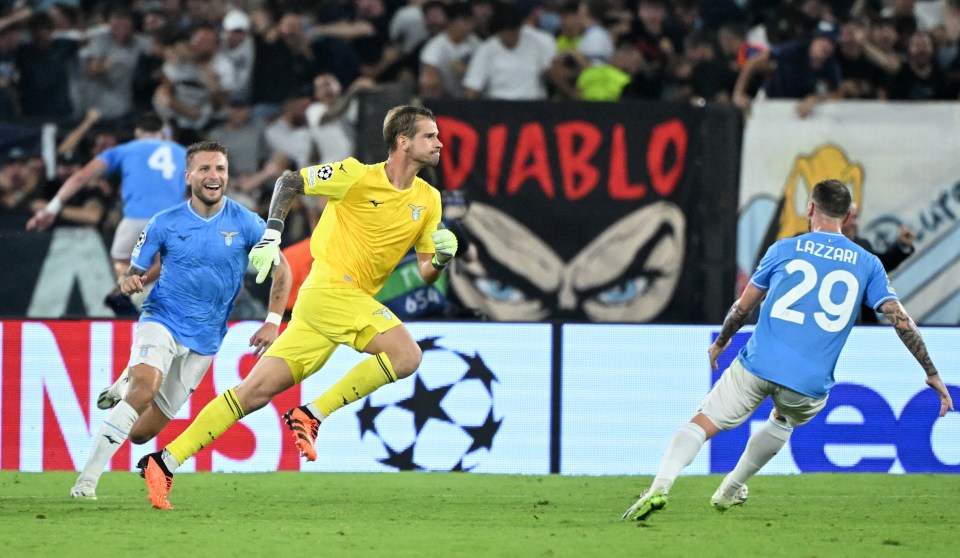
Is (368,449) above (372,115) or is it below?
below

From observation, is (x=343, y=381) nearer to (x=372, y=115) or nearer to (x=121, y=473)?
(x=121, y=473)

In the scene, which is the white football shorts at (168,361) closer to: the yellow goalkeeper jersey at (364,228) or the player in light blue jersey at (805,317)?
the yellow goalkeeper jersey at (364,228)

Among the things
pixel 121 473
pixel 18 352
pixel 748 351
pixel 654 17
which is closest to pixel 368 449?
pixel 121 473

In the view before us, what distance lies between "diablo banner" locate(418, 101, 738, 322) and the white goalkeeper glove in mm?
5758

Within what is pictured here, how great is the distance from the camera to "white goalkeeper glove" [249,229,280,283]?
7.89 metres

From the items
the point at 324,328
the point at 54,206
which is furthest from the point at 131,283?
the point at 54,206

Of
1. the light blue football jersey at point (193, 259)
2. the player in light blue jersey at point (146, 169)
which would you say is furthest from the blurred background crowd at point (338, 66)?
the light blue football jersey at point (193, 259)

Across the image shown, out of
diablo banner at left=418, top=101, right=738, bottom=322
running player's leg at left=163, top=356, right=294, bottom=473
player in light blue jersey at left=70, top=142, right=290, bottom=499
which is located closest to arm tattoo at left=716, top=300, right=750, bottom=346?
running player's leg at left=163, top=356, right=294, bottom=473

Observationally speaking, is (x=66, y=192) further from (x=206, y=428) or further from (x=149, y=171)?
(x=206, y=428)

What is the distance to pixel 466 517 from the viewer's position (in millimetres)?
8438

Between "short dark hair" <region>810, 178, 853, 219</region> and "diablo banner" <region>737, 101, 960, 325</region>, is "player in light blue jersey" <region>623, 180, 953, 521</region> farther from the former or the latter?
"diablo banner" <region>737, 101, 960, 325</region>

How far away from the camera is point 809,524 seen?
8.23m

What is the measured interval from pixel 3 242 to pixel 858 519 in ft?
28.0

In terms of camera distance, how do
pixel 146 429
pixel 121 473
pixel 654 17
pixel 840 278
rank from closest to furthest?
pixel 840 278 < pixel 146 429 < pixel 121 473 < pixel 654 17
